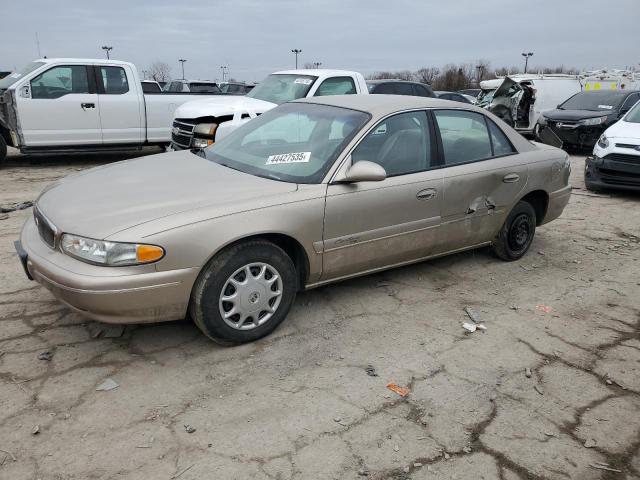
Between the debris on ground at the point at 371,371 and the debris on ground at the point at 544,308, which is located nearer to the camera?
the debris on ground at the point at 371,371

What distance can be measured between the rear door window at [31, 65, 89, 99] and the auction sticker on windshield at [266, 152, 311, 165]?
7.22m

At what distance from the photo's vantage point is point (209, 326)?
3152mm

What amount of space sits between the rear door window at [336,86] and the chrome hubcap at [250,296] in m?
5.95

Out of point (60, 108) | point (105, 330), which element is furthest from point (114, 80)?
point (105, 330)

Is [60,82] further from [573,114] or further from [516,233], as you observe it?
[573,114]

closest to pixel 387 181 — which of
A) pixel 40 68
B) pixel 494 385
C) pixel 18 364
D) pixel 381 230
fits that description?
pixel 381 230

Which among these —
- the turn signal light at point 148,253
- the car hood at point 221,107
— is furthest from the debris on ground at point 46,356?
the car hood at point 221,107

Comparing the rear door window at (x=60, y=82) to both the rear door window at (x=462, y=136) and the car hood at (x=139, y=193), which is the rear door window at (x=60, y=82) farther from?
the rear door window at (x=462, y=136)

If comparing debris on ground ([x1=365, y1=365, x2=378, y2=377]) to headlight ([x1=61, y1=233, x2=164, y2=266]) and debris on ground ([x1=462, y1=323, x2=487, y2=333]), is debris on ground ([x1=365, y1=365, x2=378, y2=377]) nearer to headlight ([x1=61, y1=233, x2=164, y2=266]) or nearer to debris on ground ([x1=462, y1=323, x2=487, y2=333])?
debris on ground ([x1=462, y1=323, x2=487, y2=333])

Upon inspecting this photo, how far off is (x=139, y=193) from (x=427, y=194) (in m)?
2.12

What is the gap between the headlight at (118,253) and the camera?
282 cm

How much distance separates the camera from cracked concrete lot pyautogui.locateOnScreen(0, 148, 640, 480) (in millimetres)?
2414

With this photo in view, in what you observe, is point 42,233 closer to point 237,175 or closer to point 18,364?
point 18,364

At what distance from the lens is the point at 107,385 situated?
289cm
